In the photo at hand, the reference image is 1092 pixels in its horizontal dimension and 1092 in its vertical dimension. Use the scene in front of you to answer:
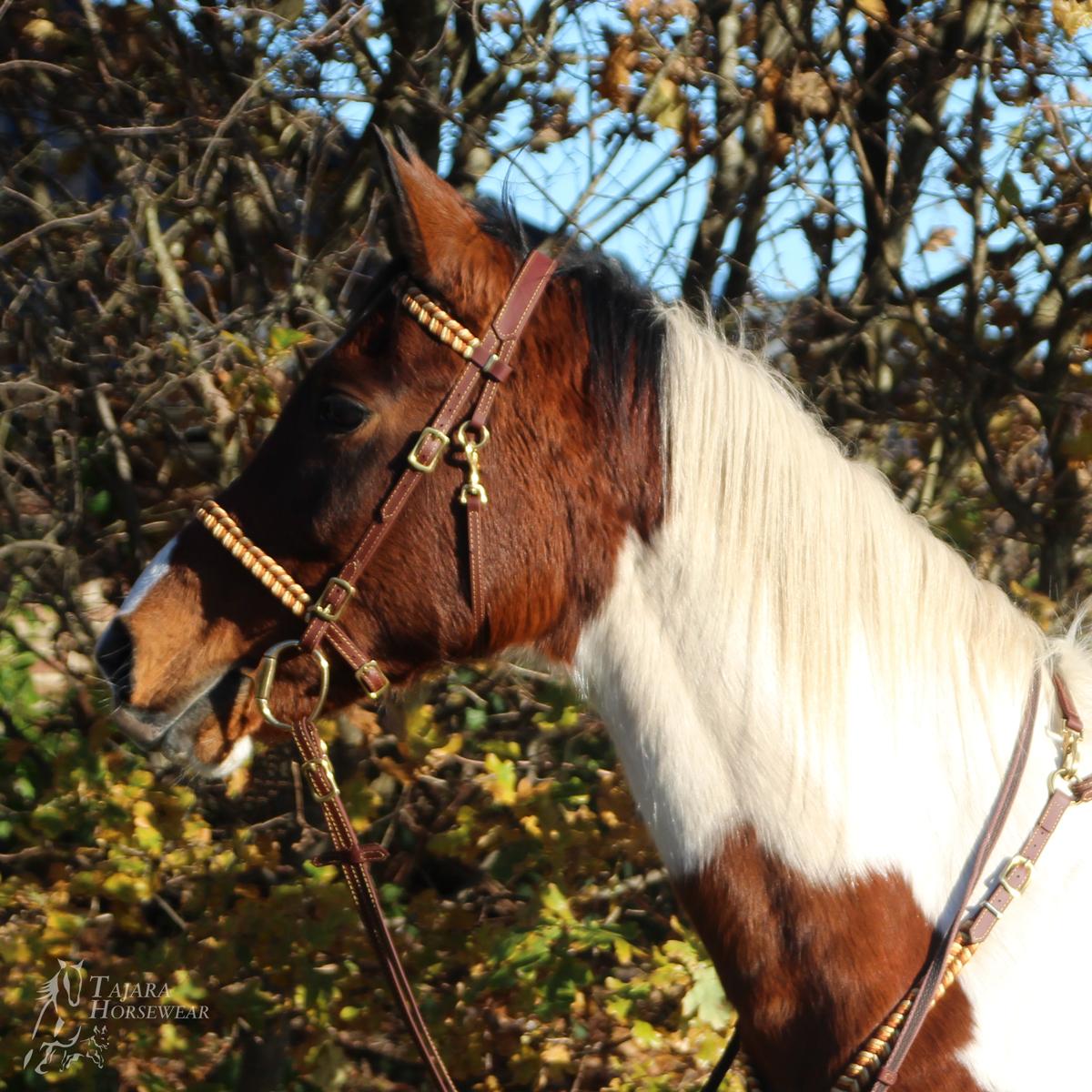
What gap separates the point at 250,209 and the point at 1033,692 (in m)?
2.70

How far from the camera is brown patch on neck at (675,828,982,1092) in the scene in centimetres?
152

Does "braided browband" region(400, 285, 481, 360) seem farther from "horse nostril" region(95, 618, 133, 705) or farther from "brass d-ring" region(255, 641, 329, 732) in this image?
"horse nostril" region(95, 618, 133, 705)

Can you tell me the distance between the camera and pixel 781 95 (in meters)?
3.42

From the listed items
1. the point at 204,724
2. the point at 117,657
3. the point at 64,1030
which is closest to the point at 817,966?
the point at 204,724

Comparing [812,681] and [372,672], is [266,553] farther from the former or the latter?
[812,681]

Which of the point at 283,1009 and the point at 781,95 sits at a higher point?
the point at 781,95

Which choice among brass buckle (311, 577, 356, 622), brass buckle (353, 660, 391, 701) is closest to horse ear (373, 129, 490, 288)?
brass buckle (311, 577, 356, 622)

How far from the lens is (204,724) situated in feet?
5.79

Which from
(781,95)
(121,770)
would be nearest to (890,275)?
(781,95)

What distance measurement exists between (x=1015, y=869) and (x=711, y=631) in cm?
49

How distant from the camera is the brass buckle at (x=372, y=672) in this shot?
1.72m

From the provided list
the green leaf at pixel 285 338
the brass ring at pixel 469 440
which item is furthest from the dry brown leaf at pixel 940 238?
the brass ring at pixel 469 440

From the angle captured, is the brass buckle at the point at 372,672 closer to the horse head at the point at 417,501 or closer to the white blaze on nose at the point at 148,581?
the horse head at the point at 417,501

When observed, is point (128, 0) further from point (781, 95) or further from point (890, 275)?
point (890, 275)
